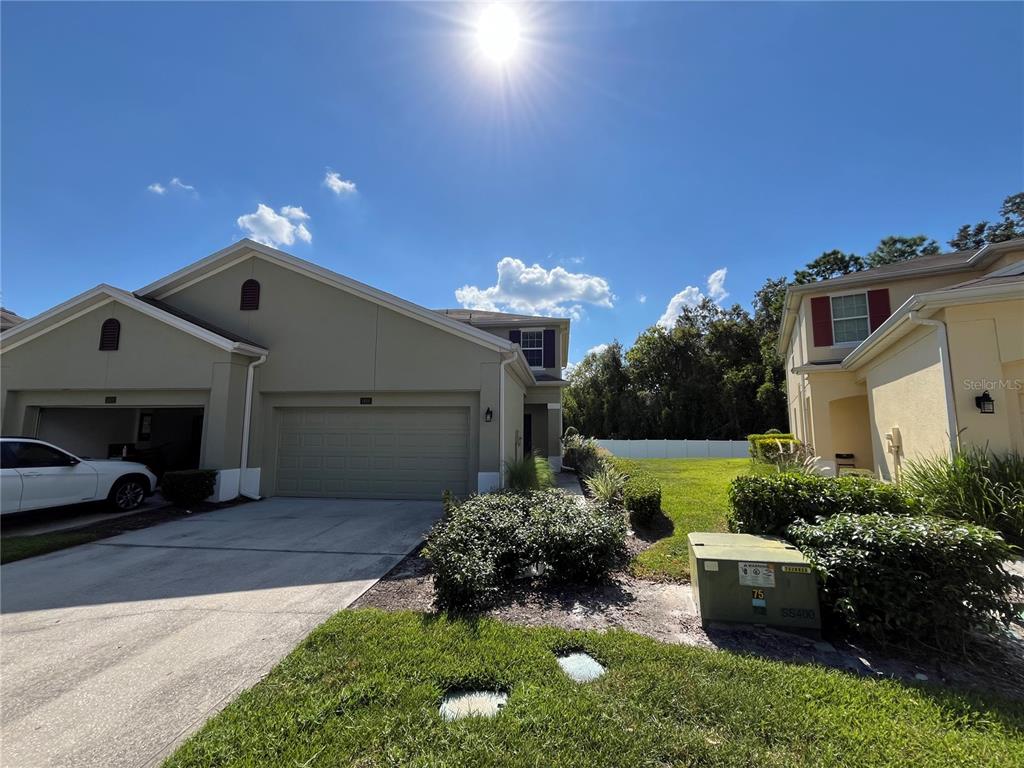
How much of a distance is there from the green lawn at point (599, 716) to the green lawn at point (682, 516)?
195 centimetres

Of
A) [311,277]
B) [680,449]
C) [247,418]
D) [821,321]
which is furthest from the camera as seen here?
[680,449]

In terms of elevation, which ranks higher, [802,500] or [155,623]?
[802,500]

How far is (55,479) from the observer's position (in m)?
7.44

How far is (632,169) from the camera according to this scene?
1030 cm

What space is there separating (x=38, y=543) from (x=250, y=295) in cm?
660

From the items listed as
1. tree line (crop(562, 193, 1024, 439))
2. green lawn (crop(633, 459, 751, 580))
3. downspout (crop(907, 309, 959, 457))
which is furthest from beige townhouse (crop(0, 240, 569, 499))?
tree line (crop(562, 193, 1024, 439))

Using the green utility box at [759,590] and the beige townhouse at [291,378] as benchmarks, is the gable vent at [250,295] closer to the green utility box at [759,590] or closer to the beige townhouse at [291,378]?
the beige townhouse at [291,378]

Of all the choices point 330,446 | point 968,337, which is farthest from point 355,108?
point 968,337

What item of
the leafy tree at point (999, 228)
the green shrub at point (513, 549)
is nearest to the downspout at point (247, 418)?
the green shrub at point (513, 549)

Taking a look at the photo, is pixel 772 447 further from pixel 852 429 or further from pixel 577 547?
pixel 577 547

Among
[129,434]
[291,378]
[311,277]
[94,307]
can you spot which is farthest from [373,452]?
[129,434]

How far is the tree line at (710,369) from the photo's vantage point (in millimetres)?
27953

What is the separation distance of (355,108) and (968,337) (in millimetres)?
11840

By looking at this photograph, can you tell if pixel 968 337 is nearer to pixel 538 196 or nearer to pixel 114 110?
pixel 538 196
